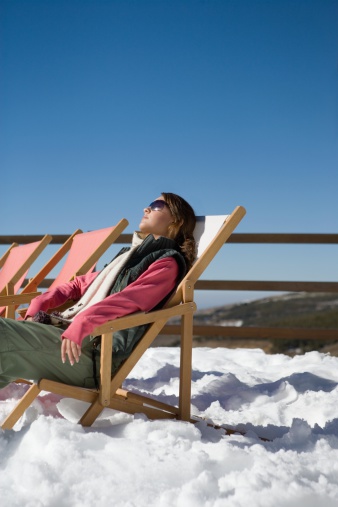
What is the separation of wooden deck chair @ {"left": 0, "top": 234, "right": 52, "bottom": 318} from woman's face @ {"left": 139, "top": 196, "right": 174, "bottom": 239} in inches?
50.5

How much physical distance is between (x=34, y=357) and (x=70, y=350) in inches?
6.5

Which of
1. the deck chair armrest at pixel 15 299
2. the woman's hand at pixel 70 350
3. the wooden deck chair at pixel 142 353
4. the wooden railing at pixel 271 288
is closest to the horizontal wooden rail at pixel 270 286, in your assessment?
the wooden railing at pixel 271 288

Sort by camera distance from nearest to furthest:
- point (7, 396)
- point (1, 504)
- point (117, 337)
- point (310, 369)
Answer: point (1, 504), point (117, 337), point (7, 396), point (310, 369)

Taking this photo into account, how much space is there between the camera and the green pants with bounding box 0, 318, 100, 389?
235cm

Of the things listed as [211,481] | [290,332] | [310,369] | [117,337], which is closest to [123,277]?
[117,337]

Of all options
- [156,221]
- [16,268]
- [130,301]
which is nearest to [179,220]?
[156,221]

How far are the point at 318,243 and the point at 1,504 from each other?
14.4ft

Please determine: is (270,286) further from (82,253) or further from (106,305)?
(106,305)

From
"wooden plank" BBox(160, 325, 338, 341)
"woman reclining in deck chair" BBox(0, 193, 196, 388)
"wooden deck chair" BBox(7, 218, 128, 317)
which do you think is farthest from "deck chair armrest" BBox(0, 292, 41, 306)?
"wooden plank" BBox(160, 325, 338, 341)

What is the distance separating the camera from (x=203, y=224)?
294 cm

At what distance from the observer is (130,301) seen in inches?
95.7

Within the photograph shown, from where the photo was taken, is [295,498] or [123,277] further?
[123,277]

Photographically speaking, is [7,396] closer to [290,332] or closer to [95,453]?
[95,453]

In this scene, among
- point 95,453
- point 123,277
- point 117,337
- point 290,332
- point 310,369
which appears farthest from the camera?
point 290,332
